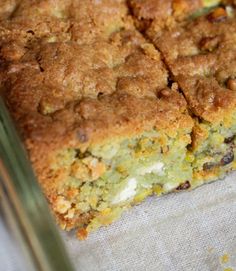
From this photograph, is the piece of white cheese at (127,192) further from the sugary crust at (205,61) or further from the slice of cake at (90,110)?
the sugary crust at (205,61)

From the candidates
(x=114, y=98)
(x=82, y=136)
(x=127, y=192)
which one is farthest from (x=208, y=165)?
(x=82, y=136)

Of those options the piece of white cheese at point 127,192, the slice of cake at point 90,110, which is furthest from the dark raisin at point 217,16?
the piece of white cheese at point 127,192

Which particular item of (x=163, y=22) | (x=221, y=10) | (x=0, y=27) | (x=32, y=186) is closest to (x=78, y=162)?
(x=32, y=186)

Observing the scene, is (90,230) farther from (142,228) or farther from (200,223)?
(200,223)

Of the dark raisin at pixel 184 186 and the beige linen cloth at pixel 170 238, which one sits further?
the dark raisin at pixel 184 186

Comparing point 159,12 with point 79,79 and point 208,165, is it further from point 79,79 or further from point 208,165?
point 208,165

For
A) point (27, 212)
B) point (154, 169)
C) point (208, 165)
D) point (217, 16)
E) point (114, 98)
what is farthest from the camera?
point (217, 16)
